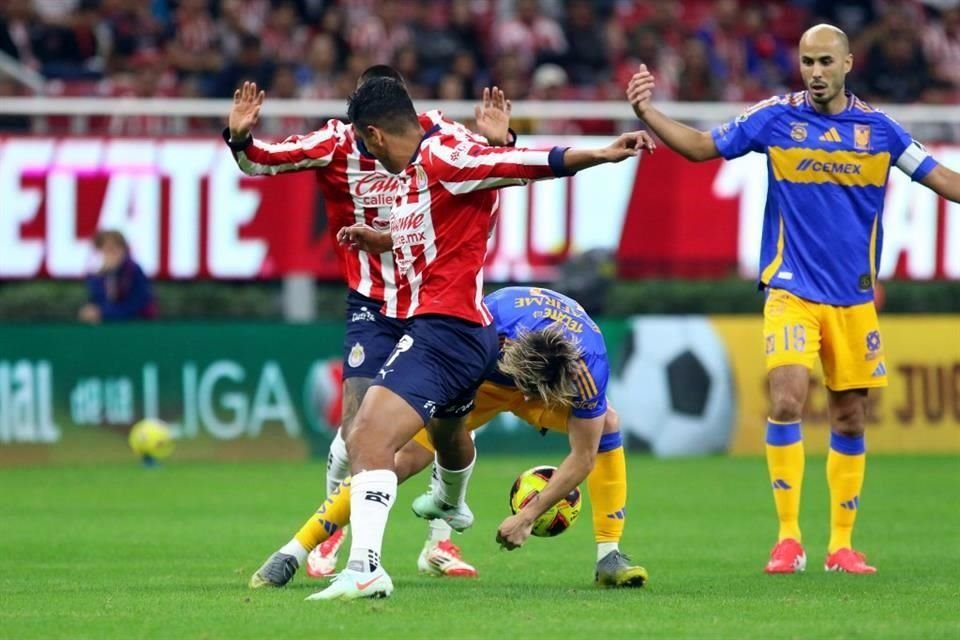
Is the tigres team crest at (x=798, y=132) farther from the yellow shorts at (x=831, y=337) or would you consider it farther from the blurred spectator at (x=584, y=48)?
the blurred spectator at (x=584, y=48)

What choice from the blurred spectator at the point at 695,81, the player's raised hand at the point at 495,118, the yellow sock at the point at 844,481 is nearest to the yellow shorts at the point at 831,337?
the yellow sock at the point at 844,481

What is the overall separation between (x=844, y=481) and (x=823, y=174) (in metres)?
1.66

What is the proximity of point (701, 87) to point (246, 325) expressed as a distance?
22.2 feet

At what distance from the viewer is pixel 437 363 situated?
26.0 feet

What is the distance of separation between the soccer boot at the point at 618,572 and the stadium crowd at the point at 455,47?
36.8ft

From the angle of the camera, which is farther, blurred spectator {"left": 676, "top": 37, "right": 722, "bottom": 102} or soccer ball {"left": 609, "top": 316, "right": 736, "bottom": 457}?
blurred spectator {"left": 676, "top": 37, "right": 722, "bottom": 102}

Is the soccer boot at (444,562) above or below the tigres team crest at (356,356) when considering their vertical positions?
below

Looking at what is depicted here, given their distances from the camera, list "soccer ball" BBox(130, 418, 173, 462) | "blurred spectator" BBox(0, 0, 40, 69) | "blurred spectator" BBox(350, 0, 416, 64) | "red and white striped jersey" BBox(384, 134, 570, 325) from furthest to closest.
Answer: "blurred spectator" BBox(350, 0, 416, 64) → "blurred spectator" BBox(0, 0, 40, 69) → "soccer ball" BBox(130, 418, 173, 462) → "red and white striped jersey" BBox(384, 134, 570, 325)

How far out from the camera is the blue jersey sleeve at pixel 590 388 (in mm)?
8414

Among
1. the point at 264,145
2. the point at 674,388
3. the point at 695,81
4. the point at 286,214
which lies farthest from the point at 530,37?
the point at 264,145

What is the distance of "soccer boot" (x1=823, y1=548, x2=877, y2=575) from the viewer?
9547 millimetres

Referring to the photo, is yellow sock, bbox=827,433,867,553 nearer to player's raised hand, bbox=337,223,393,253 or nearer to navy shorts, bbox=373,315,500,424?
navy shorts, bbox=373,315,500,424

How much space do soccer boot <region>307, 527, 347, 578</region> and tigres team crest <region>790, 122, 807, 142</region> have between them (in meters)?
3.15

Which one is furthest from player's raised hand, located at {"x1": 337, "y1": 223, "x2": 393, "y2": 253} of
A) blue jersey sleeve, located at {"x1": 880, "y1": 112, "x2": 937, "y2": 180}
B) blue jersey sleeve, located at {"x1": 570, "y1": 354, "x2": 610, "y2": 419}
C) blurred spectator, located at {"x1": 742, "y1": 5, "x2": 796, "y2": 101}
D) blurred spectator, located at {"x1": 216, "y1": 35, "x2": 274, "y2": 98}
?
blurred spectator, located at {"x1": 742, "y1": 5, "x2": 796, "y2": 101}
